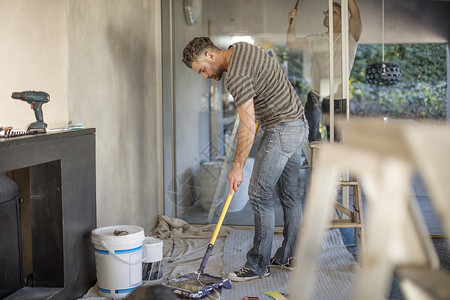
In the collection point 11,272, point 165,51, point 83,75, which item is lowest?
point 11,272

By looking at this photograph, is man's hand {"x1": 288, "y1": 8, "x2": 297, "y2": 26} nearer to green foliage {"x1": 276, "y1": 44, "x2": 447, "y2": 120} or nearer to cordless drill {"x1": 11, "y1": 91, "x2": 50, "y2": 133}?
green foliage {"x1": 276, "y1": 44, "x2": 447, "y2": 120}

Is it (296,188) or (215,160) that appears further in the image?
(215,160)

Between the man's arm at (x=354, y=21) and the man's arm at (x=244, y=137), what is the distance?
1714mm

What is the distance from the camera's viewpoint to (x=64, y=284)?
2422mm

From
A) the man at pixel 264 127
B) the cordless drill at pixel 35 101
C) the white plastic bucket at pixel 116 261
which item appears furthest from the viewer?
the man at pixel 264 127

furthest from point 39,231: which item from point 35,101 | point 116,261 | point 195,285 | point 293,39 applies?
point 293,39

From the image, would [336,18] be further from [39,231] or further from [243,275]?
[39,231]

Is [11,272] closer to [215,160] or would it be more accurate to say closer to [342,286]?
[342,286]

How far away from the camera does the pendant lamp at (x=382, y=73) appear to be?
401 cm

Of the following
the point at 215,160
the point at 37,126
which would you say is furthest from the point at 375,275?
the point at 215,160

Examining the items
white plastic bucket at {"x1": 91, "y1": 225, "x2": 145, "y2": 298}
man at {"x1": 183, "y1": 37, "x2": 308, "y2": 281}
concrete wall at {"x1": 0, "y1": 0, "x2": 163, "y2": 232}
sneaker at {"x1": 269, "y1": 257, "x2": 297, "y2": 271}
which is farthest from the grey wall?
sneaker at {"x1": 269, "y1": 257, "x2": 297, "y2": 271}

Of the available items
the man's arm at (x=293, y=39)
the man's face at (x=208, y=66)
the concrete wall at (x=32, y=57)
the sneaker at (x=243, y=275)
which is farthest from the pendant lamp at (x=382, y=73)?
the concrete wall at (x=32, y=57)

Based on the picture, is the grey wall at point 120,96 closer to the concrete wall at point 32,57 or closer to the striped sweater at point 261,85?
the concrete wall at point 32,57

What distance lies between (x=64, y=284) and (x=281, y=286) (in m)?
1.16
